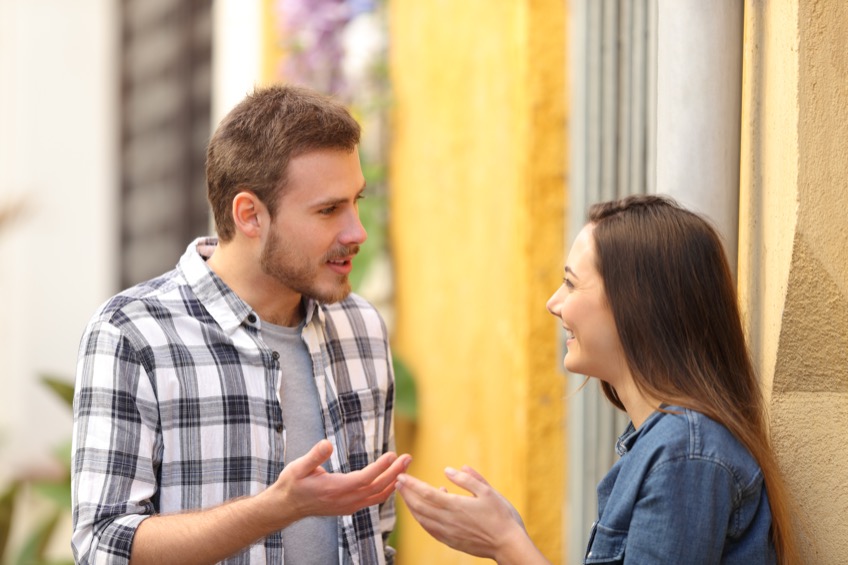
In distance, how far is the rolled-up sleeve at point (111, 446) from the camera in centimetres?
219

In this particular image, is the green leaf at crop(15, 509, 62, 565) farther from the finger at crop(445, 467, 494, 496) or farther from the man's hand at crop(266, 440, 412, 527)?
the finger at crop(445, 467, 494, 496)

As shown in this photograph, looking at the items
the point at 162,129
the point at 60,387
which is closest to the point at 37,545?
the point at 60,387

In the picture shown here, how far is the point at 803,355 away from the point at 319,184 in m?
0.96

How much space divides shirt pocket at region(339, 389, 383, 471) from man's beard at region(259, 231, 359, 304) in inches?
8.7

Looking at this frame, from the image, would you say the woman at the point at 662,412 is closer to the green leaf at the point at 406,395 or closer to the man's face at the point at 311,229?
the man's face at the point at 311,229

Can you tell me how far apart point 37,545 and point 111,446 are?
11.5ft

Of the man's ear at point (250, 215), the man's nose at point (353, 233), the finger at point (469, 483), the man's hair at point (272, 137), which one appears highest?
the man's hair at point (272, 137)

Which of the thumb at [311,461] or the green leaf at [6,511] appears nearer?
the thumb at [311,461]

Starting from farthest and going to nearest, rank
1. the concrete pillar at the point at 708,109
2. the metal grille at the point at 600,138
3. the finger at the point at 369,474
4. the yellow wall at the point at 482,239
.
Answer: the yellow wall at the point at 482,239 → the metal grille at the point at 600,138 → the concrete pillar at the point at 708,109 → the finger at the point at 369,474

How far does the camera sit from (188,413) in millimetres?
2338

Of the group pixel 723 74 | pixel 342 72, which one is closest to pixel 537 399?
pixel 723 74

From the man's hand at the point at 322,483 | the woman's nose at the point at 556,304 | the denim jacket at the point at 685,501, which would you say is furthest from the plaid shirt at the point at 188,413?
the denim jacket at the point at 685,501

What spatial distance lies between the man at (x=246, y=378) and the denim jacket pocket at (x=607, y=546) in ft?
1.15

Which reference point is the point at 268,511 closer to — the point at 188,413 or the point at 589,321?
the point at 188,413
